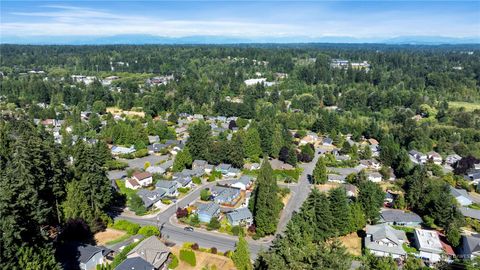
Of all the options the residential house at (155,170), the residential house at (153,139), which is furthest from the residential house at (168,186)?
the residential house at (153,139)

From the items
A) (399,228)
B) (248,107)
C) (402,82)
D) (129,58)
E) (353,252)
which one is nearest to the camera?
(353,252)

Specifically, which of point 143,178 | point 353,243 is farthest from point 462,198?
point 143,178

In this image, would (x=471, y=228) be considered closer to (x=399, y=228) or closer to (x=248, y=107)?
(x=399, y=228)

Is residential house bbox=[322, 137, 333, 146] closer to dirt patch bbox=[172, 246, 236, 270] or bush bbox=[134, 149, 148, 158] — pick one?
bush bbox=[134, 149, 148, 158]

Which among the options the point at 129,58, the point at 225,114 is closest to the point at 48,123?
the point at 225,114

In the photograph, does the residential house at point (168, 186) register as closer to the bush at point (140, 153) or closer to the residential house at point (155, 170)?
the residential house at point (155, 170)

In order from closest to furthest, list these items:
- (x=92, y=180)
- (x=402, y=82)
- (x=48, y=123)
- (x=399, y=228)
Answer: (x=92, y=180) → (x=399, y=228) → (x=48, y=123) → (x=402, y=82)

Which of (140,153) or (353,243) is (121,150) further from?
(353,243)
